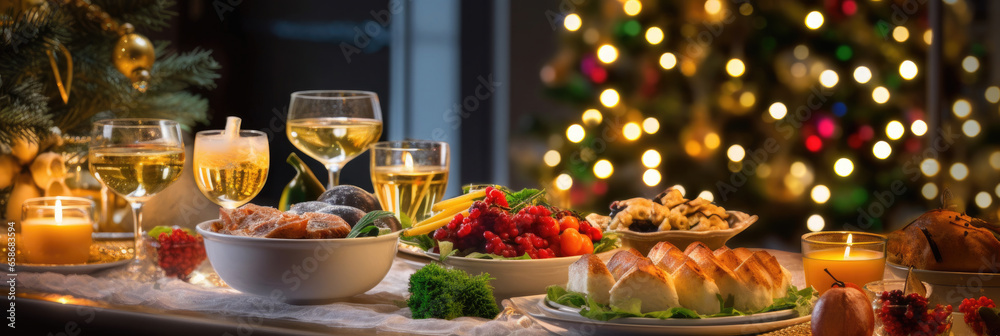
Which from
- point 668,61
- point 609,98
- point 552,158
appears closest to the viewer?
point 668,61

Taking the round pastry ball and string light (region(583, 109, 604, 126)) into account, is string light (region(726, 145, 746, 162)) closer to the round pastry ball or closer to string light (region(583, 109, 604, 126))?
string light (region(583, 109, 604, 126))

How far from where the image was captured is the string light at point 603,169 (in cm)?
337

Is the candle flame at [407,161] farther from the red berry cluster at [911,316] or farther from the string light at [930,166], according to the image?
the string light at [930,166]

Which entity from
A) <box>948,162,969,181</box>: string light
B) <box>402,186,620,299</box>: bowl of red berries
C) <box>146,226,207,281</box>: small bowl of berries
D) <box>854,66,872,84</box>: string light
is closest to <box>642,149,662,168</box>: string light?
<box>854,66,872,84</box>: string light

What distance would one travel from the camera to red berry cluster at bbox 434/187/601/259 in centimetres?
118

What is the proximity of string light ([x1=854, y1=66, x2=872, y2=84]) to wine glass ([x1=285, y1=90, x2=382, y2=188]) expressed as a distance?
196 centimetres

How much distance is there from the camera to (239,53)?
3967mm

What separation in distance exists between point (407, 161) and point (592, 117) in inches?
77.9

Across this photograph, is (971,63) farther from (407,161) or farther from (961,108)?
(407,161)

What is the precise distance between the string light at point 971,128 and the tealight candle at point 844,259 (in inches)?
84.2

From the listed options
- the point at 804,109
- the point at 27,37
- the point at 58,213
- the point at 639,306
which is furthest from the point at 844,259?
the point at 804,109

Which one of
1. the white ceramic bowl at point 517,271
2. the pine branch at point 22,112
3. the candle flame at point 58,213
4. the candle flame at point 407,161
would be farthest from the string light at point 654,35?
the candle flame at point 58,213

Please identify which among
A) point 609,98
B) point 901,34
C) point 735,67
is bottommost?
point 609,98

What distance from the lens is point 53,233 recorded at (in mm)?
1369
